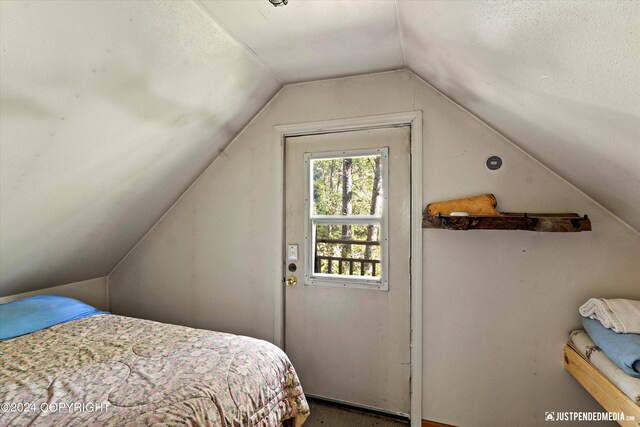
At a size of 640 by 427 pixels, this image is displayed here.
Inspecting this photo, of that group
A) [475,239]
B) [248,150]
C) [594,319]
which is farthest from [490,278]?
[248,150]

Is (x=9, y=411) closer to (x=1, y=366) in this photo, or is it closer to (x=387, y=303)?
(x=1, y=366)

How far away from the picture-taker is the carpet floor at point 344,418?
79.2 inches

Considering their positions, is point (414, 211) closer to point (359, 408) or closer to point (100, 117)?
point (359, 408)

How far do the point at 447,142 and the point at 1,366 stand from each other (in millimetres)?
2634

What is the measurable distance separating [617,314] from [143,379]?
6.98 ft

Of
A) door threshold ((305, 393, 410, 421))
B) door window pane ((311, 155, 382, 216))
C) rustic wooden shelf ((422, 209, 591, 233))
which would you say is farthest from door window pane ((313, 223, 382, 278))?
door threshold ((305, 393, 410, 421))

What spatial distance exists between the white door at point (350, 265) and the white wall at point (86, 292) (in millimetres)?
1845

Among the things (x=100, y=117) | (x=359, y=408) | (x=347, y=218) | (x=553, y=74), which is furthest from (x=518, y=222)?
(x=100, y=117)

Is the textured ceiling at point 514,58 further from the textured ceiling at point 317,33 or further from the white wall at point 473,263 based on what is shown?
the white wall at point 473,263

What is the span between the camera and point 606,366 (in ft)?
4.27

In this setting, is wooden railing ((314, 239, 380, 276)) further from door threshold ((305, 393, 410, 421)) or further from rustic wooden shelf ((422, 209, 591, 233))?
A: door threshold ((305, 393, 410, 421))

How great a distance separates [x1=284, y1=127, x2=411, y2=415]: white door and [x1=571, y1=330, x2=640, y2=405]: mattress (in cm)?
89

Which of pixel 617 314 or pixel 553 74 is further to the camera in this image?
pixel 617 314

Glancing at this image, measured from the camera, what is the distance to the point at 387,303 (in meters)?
2.09
